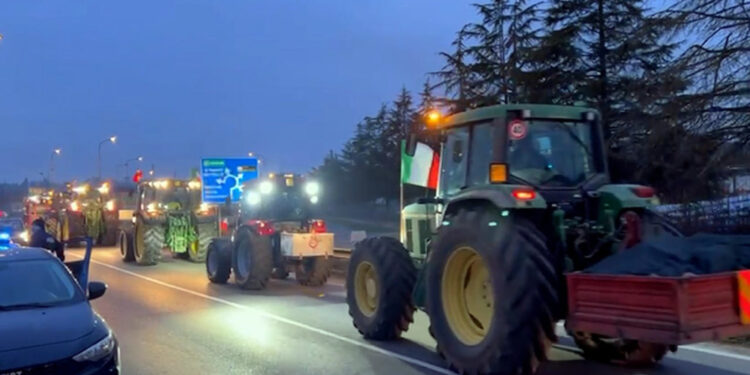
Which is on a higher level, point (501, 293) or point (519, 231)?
point (519, 231)

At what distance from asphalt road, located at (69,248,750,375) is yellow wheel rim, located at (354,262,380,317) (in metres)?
0.44

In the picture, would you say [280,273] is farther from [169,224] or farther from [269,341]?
[169,224]

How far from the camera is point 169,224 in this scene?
2602 centimetres

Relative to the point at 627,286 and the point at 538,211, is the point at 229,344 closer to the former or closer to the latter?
the point at 538,211

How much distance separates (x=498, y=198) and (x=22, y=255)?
15.9 ft

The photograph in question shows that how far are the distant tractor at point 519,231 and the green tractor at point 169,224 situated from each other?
16.1 metres

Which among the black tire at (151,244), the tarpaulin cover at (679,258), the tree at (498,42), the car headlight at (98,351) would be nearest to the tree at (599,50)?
the tree at (498,42)

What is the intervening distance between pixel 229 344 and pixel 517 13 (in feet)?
94.8

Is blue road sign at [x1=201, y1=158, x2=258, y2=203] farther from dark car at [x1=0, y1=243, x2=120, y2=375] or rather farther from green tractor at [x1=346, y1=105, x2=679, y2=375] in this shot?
dark car at [x1=0, y1=243, x2=120, y2=375]

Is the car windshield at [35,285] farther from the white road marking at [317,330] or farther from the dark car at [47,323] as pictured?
the white road marking at [317,330]

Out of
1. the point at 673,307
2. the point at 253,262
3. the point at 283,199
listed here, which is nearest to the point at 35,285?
the point at 673,307

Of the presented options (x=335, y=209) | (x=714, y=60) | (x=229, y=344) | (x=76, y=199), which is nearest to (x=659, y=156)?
(x=714, y=60)

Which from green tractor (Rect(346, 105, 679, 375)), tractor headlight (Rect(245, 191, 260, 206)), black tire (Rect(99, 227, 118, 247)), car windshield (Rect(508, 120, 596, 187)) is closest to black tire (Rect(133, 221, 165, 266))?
tractor headlight (Rect(245, 191, 260, 206))

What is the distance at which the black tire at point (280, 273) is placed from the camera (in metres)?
18.4
